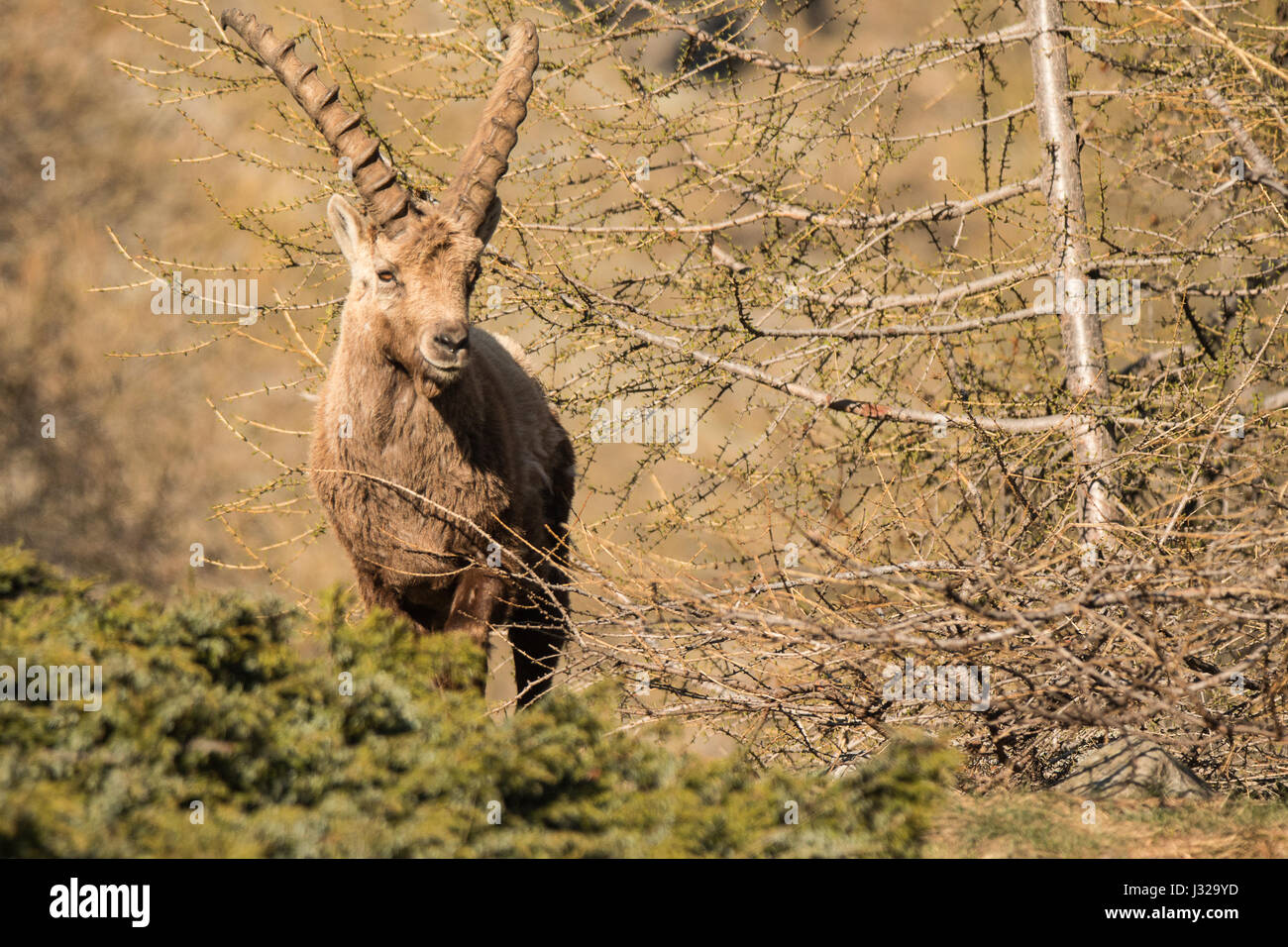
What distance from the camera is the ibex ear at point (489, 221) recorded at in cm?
549

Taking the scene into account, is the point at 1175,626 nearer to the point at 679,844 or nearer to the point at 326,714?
the point at 679,844

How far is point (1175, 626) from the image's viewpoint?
15.5ft

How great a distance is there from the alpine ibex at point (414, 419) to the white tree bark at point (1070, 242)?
9.26ft

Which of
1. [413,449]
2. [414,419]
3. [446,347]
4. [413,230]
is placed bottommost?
[413,449]

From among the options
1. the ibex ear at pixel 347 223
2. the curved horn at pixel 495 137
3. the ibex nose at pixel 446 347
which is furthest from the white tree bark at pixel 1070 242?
the ibex ear at pixel 347 223

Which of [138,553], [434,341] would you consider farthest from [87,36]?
[434,341]

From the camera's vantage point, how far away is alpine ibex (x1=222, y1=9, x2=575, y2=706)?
16.8 ft

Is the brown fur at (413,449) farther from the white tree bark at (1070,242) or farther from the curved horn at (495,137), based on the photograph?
the white tree bark at (1070,242)

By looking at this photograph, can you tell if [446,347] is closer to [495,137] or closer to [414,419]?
[414,419]

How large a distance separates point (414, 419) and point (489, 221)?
1.10 metres

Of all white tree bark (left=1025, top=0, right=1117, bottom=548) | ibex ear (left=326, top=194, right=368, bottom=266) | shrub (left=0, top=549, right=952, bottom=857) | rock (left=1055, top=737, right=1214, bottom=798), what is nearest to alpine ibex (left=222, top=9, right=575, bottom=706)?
ibex ear (left=326, top=194, right=368, bottom=266)

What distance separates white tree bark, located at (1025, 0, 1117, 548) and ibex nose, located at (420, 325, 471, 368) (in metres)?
3.02

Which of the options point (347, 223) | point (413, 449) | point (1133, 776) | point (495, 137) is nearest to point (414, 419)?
point (413, 449)

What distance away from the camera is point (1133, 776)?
471 centimetres
